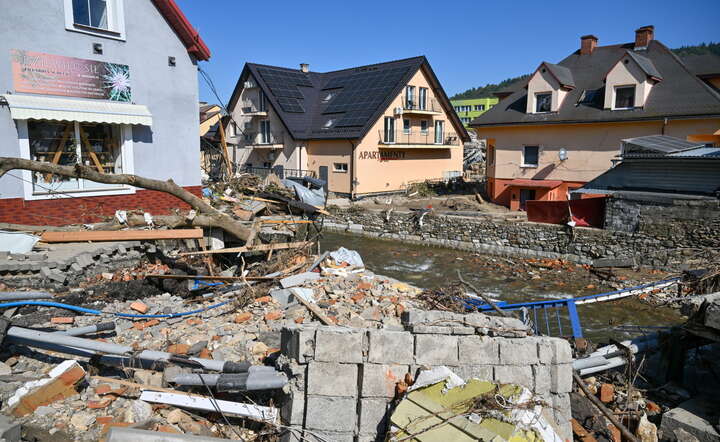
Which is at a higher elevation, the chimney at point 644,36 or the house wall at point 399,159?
the chimney at point 644,36

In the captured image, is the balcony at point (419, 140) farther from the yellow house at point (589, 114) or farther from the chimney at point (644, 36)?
the chimney at point (644, 36)

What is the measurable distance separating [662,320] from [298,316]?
9.42 meters

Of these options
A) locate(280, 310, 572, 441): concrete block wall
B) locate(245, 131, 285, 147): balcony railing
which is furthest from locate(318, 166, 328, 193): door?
locate(280, 310, 572, 441): concrete block wall

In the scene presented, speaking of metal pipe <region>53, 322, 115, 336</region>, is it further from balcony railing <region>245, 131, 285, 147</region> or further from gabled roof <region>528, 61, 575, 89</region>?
balcony railing <region>245, 131, 285, 147</region>

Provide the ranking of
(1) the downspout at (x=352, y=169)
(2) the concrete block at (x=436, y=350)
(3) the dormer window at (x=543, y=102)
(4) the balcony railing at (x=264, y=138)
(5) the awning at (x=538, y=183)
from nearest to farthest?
(2) the concrete block at (x=436, y=350), (5) the awning at (x=538, y=183), (3) the dormer window at (x=543, y=102), (1) the downspout at (x=352, y=169), (4) the balcony railing at (x=264, y=138)

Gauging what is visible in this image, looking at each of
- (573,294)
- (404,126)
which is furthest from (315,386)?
(404,126)

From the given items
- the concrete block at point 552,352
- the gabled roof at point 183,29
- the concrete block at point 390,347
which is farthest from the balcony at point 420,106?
the concrete block at point 390,347

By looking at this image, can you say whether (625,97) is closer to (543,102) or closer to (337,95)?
(543,102)

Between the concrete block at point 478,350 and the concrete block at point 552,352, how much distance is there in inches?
17.9

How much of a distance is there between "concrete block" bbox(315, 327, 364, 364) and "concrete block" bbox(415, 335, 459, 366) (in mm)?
603

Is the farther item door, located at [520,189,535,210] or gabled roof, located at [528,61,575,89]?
door, located at [520,189,535,210]

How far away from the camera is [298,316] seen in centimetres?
788

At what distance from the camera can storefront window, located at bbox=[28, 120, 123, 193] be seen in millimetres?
12148

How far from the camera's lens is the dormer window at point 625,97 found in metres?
21.1
